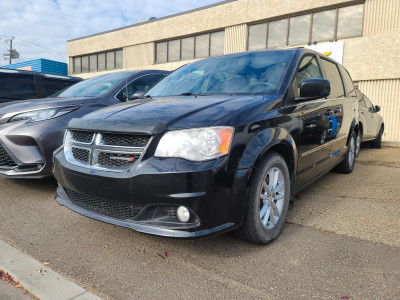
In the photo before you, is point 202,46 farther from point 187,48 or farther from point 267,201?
point 267,201

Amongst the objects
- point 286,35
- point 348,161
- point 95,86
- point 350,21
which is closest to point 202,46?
point 286,35

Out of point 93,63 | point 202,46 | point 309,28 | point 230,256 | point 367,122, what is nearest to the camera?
point 230,256

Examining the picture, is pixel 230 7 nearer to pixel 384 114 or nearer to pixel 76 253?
pixel 384 114

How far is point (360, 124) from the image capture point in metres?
5.66

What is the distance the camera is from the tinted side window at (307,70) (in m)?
3.05

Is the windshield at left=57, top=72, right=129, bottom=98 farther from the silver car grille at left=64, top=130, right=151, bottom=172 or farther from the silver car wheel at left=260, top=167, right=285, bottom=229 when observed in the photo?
the silver car wheel at left=260, top=167, right=285, bottom=229

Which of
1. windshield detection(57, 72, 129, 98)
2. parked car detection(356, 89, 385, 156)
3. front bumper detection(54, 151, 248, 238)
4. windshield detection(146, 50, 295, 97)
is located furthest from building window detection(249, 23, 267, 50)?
front bumper detection(54, 151, 248, 238)

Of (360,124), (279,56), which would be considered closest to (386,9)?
(360,124)

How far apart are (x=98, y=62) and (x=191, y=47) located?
9.07 m

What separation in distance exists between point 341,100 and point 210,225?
9.61 ft

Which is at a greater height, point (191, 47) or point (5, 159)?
point (191, 47)

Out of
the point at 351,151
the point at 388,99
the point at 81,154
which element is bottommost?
the point at 351,151

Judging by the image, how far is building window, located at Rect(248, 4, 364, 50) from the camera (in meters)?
12.6

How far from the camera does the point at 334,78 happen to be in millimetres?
4129
